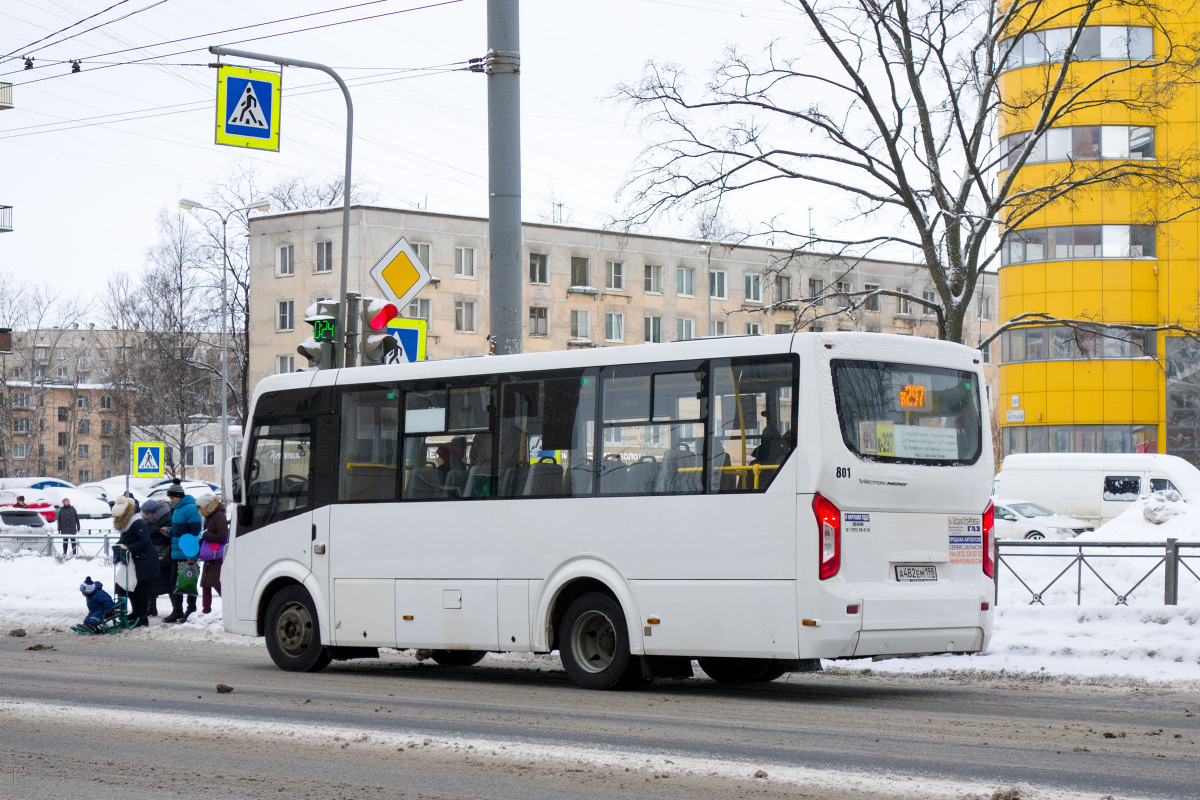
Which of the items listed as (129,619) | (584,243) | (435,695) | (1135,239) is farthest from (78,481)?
(435,695)

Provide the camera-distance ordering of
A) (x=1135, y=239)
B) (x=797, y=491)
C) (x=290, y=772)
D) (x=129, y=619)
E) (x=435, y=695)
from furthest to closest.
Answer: (x=1135, y=239) → (x=129, y=619) → (x=435, y=695) → (x=797, y=491) → (x=290, y=772)

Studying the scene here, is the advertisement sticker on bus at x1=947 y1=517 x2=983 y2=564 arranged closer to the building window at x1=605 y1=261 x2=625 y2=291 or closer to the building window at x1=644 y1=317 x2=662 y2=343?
the building window at x1=605 y1=261 x2=625 y2=291

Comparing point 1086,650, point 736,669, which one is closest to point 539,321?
point 1086,650

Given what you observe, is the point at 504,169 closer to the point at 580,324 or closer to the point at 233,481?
the point at 233,481

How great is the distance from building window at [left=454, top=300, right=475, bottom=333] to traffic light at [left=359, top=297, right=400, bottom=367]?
53.0 m

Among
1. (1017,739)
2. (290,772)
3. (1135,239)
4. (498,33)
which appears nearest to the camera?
(290,772)

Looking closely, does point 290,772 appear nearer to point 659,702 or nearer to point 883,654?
point 659,702

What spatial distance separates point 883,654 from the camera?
10.9 meters

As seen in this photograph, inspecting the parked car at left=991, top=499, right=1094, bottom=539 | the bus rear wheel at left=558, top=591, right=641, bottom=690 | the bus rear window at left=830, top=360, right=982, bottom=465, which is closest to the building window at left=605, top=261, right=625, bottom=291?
the parked car at left=991, top=499, right=1094, bottom=539

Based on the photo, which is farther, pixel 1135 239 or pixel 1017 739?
pixel 1135 239

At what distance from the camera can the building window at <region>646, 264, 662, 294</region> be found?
248 ft

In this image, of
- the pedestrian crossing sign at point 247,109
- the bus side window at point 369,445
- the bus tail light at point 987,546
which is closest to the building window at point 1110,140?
the pedestrian crossing sign at point 247,109

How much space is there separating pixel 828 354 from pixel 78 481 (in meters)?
132

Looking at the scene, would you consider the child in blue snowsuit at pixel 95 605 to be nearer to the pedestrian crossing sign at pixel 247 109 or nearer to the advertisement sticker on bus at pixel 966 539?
the pedestrian crossing sign at pixel 247 109
